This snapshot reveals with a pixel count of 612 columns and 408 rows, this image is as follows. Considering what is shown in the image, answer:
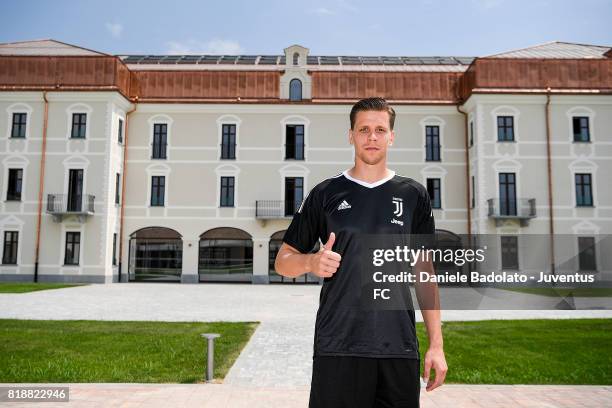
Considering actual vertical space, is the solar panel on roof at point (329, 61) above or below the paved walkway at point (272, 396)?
above

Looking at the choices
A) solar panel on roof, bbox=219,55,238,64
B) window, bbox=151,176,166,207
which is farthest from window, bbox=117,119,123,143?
solar panel on roof, bbox=219,55,238,64

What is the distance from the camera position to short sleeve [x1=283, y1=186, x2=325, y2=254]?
2.72m

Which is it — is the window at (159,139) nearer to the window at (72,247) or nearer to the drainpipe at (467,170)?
the window at (72,247)

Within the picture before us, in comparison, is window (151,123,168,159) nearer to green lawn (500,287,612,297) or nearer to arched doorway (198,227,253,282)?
arched doorway (198,227,253,282)

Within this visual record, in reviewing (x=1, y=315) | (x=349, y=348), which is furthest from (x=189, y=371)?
(x=1, y=315)

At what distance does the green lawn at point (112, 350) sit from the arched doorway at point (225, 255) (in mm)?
16404

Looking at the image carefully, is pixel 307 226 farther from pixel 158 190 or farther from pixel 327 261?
pixel 158 190

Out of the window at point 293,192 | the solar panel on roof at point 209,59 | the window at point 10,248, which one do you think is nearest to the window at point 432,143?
the window at point 293,192

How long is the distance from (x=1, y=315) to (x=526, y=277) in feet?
45.2

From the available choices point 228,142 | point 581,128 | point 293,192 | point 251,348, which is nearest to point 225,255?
point 293,192

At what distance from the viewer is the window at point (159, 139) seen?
28745 mm

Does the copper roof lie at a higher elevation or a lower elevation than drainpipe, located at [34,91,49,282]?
higher

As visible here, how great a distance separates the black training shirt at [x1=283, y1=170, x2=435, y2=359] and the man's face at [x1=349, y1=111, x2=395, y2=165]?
0.14 metres

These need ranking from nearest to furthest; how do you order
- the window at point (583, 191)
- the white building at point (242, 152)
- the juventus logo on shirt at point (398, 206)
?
the juventus logo on shirt at point (398, 206) < the white building at point (242, 152) < the window at point (583, 191)
